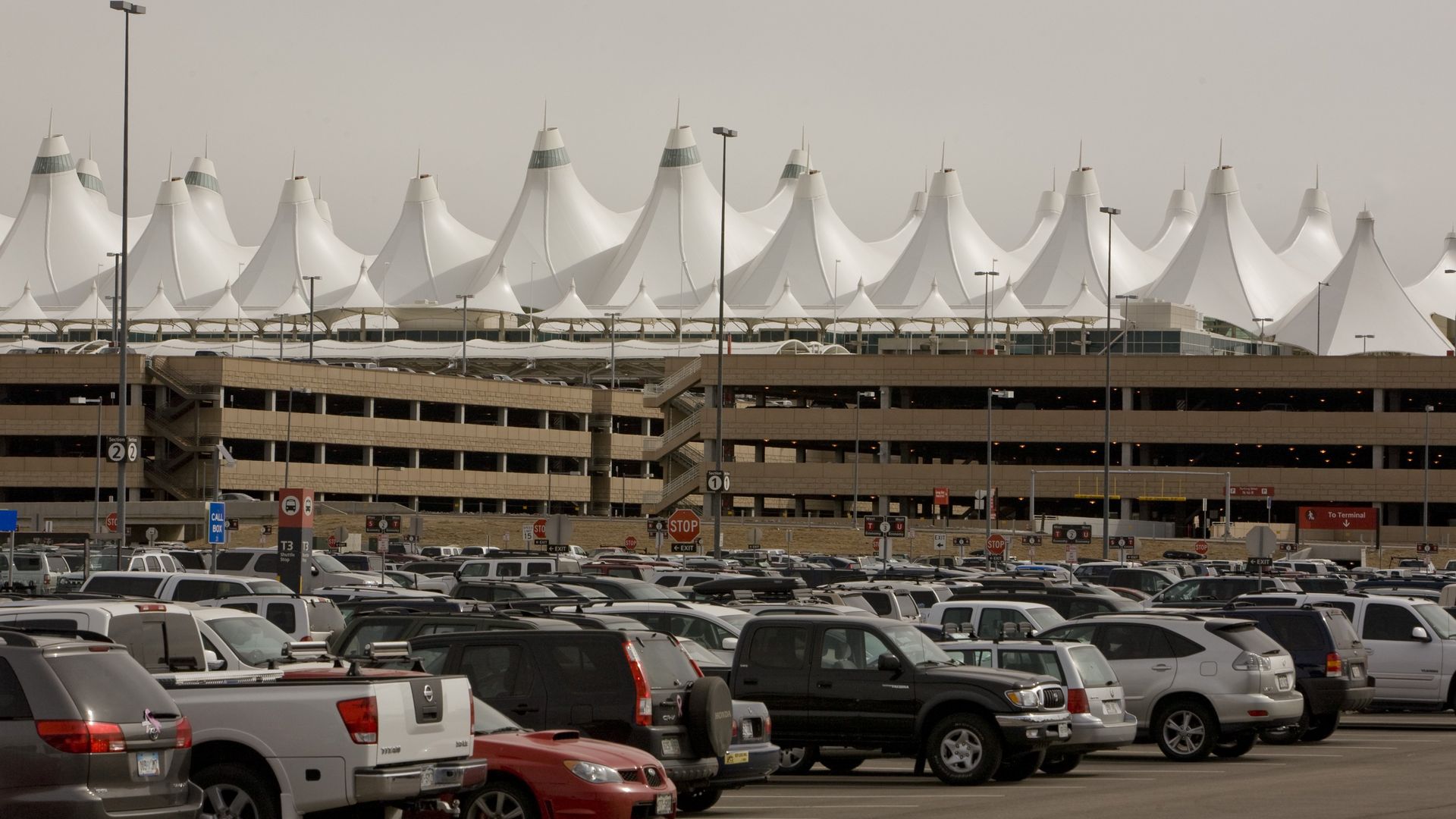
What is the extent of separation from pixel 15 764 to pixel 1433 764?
14.6 meters

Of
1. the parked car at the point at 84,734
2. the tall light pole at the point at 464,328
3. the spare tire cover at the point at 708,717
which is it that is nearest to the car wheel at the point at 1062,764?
the spare tire cover at the point at 708,717

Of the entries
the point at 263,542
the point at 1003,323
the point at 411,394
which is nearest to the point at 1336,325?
the point at 1003,323

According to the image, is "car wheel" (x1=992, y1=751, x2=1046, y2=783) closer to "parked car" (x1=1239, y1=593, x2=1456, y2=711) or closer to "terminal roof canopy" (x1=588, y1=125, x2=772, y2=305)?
"parked car" (x1=1239, y1=593, x2=1456, y2=711)

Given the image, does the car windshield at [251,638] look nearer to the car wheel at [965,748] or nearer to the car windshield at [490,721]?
the car windshield at [490,721]

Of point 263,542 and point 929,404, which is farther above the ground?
point 929,404

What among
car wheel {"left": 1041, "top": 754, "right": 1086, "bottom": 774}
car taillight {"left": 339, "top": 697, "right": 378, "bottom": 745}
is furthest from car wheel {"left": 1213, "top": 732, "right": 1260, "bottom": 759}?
car taillight {"left": 339, "top": 697, "right": 378, "bottom": 745}

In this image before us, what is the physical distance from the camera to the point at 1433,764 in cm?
1975

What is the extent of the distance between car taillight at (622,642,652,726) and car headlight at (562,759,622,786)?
63.5 inches

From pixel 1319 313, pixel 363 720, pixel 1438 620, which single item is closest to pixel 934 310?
pixel 1319 313

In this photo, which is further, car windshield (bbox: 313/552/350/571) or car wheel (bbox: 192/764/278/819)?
car windshield (bbox: 313/552/350/571)

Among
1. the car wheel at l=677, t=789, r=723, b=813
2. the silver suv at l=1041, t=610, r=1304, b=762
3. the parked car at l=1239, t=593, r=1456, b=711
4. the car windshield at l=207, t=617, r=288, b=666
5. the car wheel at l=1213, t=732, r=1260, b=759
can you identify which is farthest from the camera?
the parked car at l=1239, t=593, r=1456, b=711

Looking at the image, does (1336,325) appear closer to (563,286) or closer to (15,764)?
(563,286)

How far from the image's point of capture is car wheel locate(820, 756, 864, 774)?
19188 mm

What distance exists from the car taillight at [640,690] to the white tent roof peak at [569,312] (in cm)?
11274
